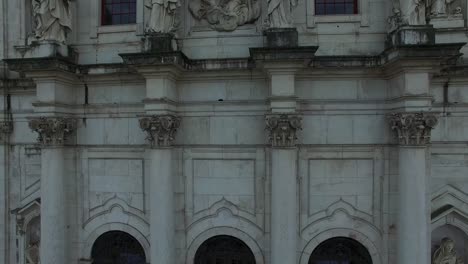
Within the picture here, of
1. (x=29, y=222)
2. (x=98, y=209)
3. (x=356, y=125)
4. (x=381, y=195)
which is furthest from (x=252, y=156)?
(x=29, y=222)

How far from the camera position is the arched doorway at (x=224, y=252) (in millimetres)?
11609

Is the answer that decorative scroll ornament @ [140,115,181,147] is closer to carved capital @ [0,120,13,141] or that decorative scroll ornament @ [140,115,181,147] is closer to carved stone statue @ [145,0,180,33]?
carved stone statue @ [145,0,180,33]

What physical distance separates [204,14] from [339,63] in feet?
13.5

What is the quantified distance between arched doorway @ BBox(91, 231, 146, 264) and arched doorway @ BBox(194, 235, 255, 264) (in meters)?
1.97

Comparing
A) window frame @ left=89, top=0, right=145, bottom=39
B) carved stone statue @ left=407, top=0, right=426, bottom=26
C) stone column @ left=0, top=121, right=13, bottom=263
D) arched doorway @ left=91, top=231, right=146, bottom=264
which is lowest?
arched doorway @ left=91, top=231, right=146, bottom=264

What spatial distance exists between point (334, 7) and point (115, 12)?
6.68 meters

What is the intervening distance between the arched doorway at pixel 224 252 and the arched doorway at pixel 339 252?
74.6 inches

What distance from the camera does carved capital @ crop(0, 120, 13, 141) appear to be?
13312 millimetres

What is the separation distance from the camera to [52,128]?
11602 millimetres

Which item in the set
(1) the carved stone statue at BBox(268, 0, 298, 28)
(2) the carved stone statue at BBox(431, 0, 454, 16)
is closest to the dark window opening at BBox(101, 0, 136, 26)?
(1) the carved stone statue at BBox(268, 0, 298, 28)

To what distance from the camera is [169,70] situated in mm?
10703

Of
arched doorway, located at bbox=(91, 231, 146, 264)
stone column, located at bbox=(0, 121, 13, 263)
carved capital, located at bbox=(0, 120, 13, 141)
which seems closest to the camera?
arched doorway, located at bbox=(91, 231, 146, 264)

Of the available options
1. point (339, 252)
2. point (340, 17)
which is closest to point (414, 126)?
point (340, 17)

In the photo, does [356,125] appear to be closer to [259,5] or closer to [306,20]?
[306,20]
